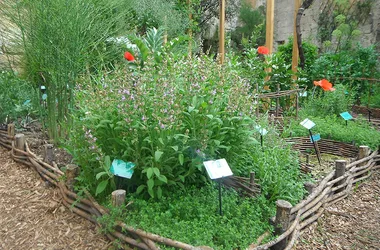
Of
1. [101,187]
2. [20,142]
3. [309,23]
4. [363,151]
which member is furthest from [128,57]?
[309,23]

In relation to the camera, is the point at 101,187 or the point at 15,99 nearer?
the point at 101,187

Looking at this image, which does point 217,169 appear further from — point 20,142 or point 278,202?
point 20,142

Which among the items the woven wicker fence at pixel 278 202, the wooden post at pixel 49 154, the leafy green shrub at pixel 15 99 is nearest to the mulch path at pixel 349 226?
the woven wicker fence at pixel 278 202

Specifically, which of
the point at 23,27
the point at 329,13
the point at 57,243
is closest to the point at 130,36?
the point at 23,27

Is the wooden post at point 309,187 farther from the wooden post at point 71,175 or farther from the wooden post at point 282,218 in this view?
the wooden post at point 71,175

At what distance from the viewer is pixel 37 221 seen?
236cm

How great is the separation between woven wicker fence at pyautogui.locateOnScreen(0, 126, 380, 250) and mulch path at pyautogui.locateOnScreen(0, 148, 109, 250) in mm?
62

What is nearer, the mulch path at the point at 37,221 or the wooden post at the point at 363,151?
the mulch path at the point at 37,221

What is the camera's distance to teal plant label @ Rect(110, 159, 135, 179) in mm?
2014

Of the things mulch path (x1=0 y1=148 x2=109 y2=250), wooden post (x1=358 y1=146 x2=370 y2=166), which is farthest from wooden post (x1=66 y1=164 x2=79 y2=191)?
wooden post (x1=358 y1=146 x2=370 y2=166)

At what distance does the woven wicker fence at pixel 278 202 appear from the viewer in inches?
75.2

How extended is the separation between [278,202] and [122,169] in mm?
858

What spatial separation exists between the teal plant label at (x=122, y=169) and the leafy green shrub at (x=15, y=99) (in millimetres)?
1899

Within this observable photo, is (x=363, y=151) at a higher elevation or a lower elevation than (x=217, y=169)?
lower
